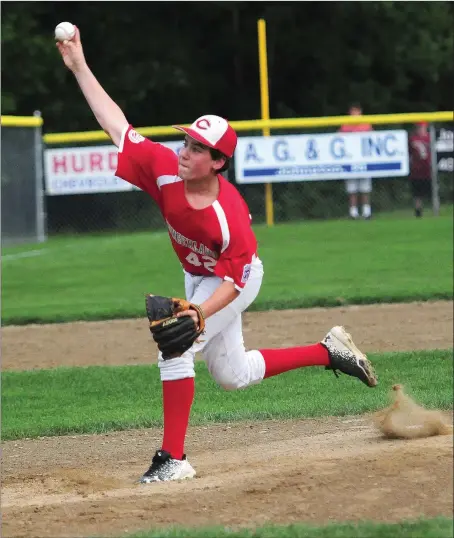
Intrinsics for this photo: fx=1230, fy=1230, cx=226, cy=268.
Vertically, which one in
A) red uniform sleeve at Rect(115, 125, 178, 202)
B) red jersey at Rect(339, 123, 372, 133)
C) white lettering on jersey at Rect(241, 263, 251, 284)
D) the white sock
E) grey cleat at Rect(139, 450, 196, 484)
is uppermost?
red uniform sleeve at Rect(115, 125, 178, 202)

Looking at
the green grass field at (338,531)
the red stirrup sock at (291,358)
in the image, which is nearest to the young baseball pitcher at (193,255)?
the red stirrup sock at (291,358)

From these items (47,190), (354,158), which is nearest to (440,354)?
(354,158)

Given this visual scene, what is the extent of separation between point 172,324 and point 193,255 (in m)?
0.52

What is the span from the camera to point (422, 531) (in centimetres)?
438

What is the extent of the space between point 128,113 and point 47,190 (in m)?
6.75

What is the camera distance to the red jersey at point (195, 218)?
557 centimetres

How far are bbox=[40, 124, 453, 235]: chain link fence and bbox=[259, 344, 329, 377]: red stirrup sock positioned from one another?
1349cm

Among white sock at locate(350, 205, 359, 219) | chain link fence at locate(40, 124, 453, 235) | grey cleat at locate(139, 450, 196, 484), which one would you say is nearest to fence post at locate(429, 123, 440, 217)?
chain link fence at locate(40, 124, 453, 235)

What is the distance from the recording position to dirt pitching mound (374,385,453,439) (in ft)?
19.4

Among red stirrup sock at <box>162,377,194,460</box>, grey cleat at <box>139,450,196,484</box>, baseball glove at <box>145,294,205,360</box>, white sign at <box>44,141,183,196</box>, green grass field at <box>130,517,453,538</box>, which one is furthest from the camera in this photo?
white sign at <box>44,141,183,196</box>

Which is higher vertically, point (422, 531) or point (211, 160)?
point (211, 160)

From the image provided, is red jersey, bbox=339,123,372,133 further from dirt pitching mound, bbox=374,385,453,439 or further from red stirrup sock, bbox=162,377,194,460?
red stirrup sock, bbox=162,377,194,460

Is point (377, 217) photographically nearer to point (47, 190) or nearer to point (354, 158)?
point (354, 158)

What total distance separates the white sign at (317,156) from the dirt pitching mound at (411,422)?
45.5ft
